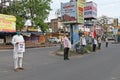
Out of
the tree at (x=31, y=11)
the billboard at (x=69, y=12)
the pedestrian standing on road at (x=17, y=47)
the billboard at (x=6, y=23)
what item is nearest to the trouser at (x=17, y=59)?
the pedestrian standing on road at (x=17, y=47)

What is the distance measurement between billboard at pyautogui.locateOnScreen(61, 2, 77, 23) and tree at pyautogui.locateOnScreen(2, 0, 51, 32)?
3542 centimetres

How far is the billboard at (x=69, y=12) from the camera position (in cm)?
3234

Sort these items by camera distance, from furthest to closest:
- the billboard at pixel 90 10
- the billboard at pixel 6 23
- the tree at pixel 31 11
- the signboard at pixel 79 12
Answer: the tree at pixel 31 11 < the billboard at pixel 6 23 < the billboard at pixel 90 10 < the signboard at pixel 79 12

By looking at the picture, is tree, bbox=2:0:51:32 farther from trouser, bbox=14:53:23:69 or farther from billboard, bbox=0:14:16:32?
trouser, bbox=14:53:23:69

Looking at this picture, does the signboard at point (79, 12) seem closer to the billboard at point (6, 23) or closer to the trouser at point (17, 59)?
the trouser at point (17, 59)

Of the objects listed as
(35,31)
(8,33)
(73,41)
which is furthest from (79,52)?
(35,31)

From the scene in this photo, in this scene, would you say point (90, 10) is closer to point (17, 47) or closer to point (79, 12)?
point (79, 12)

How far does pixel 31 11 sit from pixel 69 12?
39924mm

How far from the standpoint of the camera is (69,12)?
108 ft

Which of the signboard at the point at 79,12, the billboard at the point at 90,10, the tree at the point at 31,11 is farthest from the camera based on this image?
the tree at the point at 31,11

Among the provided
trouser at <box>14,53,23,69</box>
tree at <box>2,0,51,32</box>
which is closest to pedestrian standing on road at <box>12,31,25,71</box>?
trouser at <box>14,53,23,69</box>

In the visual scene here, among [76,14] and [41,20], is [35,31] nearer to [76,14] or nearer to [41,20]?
[41,20]

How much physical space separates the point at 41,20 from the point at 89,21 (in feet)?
93.9

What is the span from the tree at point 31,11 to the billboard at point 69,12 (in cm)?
3542
